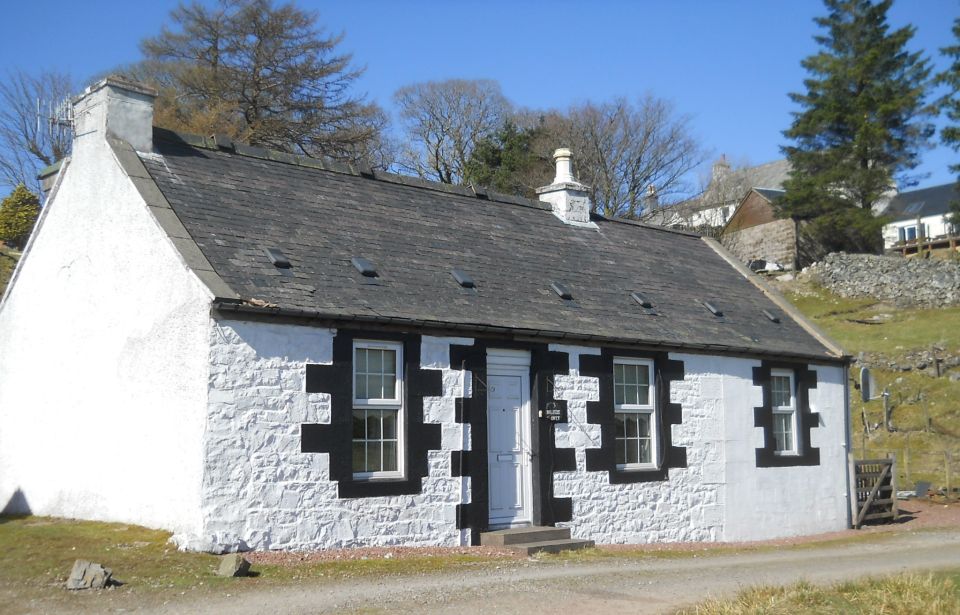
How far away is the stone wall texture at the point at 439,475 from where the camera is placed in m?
10.6

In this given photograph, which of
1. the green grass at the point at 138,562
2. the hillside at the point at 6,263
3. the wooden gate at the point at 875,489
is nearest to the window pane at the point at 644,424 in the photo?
the green grass at the point at 138,562

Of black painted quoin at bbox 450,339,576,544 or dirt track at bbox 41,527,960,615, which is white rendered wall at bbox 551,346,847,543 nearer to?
black painted quoin at bbox 450,339,576,544

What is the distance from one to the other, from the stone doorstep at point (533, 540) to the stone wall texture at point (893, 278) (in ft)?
93.4

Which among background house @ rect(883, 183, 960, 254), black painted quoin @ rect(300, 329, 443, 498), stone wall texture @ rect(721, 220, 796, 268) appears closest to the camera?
black painted quoin @ rect(300, 329, 443, 498)

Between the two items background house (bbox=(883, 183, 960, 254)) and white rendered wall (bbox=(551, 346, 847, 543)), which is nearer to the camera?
white rendered wall (bbox=(551, 346, 847, 543))

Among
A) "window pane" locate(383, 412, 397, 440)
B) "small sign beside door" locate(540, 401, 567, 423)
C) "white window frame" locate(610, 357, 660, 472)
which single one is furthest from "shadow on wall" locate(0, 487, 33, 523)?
"white window frame" locate(610, 357, 660, 472)

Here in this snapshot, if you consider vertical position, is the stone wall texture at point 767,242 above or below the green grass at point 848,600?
above

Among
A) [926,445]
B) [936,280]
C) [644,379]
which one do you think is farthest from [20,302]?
[936,280]

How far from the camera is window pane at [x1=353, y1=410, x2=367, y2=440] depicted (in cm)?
1175

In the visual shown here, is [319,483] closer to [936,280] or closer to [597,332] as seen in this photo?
[597,332]

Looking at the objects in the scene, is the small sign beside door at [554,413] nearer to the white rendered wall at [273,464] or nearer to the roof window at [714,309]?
the white rendered wall at [273,464]

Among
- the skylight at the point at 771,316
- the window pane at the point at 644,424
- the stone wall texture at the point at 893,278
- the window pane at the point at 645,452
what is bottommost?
the window pane at the point at 645,452

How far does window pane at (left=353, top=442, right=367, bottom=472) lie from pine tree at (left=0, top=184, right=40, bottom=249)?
22243 mm

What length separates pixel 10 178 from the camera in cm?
3469
